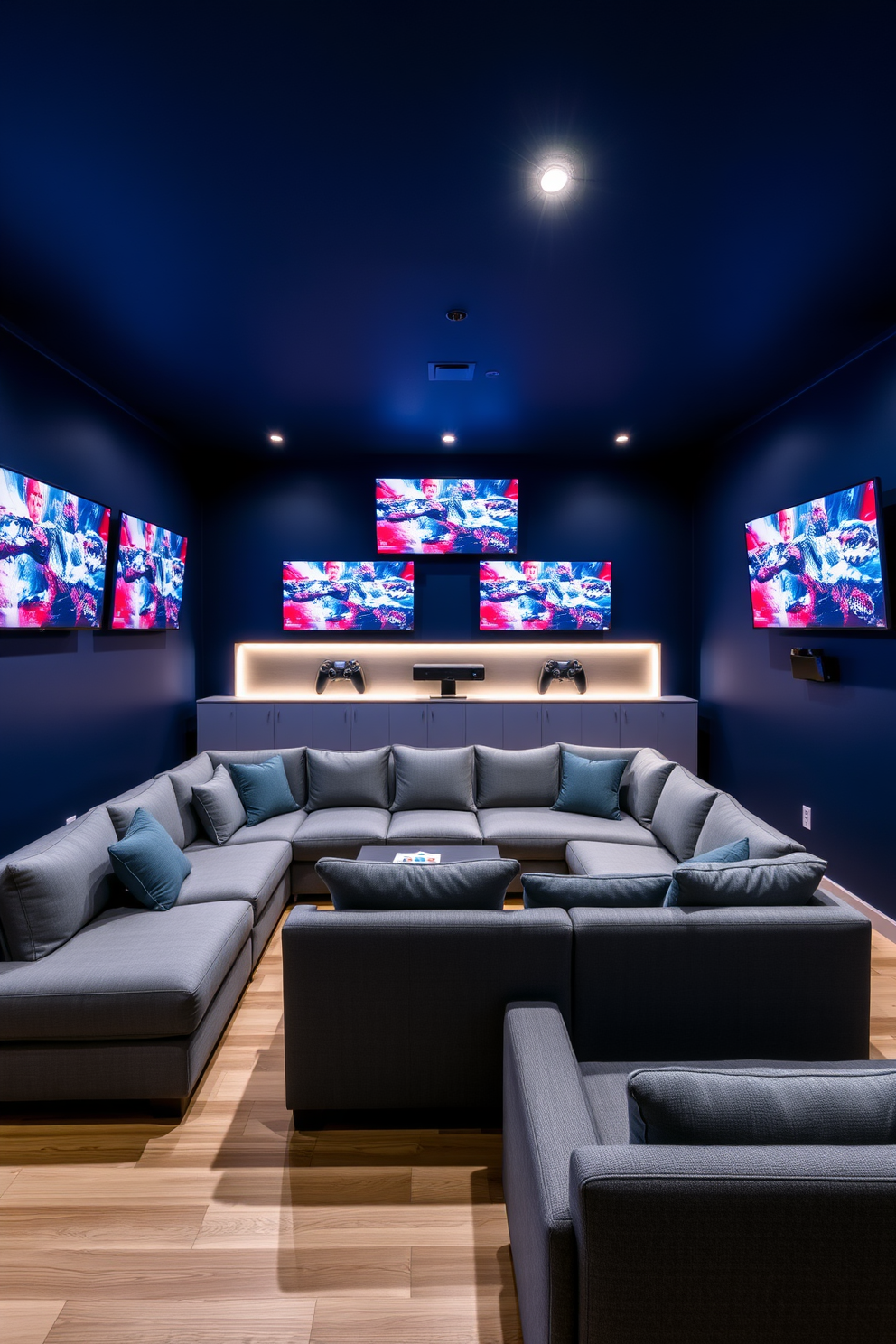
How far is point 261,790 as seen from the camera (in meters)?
4.08

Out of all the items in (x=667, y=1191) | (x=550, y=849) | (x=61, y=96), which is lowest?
(x=550, y=849)

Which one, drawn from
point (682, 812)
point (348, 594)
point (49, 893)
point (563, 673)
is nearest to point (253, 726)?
point (348, 594)

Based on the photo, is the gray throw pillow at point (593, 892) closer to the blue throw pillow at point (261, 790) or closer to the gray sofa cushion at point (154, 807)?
the gray sofa cushion at point (154, 807)

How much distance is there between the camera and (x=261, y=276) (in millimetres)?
2852

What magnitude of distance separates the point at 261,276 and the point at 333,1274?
3.46 metres

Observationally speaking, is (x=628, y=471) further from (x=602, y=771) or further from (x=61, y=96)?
(x=61, y=96)

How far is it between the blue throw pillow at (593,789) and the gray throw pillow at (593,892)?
1.96m

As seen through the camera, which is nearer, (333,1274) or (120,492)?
(333,1274)

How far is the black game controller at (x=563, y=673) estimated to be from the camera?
5887 millimetres

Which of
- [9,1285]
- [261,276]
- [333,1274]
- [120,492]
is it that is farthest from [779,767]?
[120,492]

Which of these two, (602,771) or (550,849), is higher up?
(602,771)

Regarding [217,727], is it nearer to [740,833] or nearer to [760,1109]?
[740,833]

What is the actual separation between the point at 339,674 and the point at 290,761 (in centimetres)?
155

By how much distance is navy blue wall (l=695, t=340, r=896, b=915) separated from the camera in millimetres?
3436
